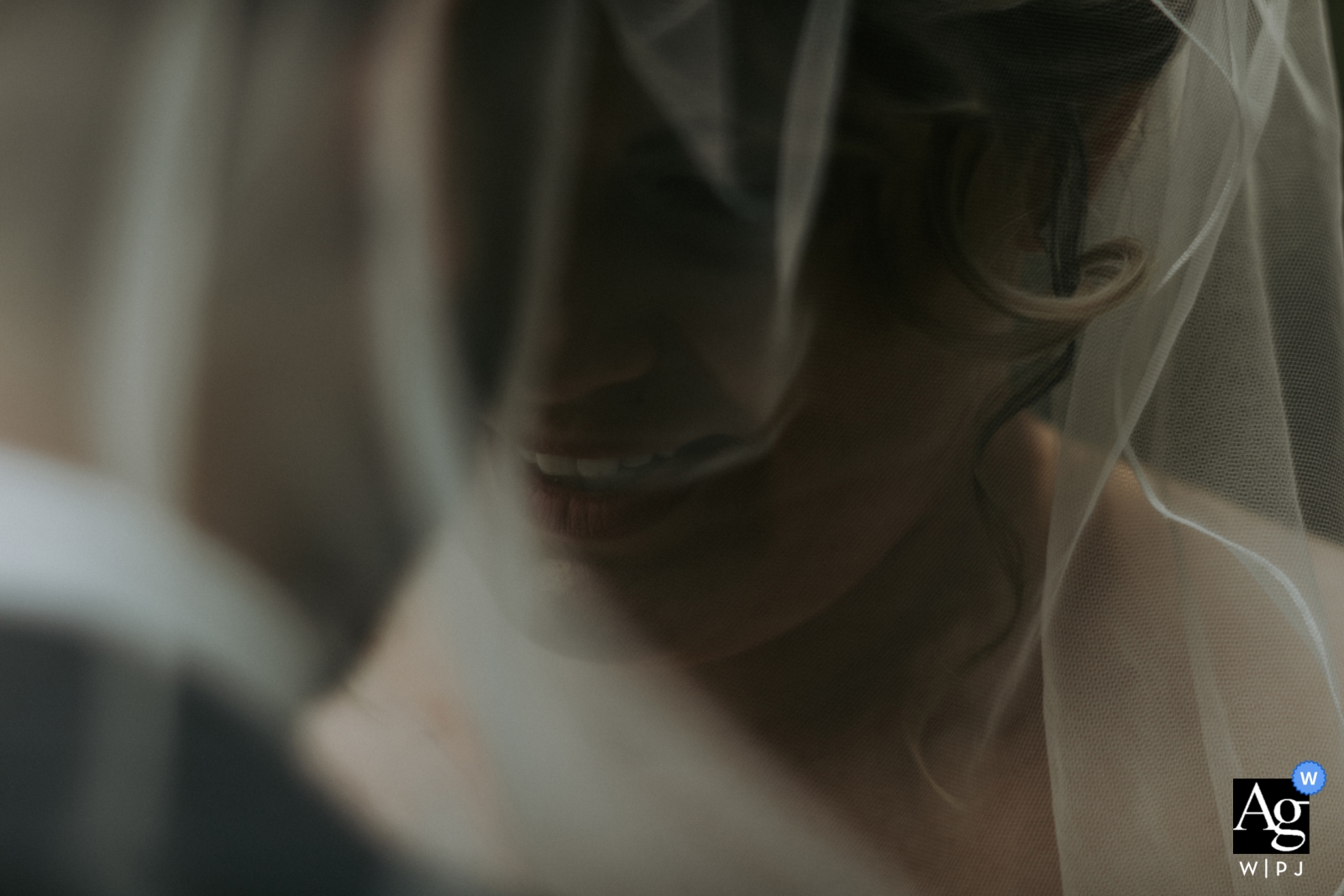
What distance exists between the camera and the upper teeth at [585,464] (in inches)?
21.4

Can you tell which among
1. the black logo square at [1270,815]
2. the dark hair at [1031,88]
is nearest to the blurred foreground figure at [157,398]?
the dark hair at [1031,88]

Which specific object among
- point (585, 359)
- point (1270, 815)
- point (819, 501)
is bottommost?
point (1270, 815)

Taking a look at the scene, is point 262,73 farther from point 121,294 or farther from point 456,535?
point 456,535

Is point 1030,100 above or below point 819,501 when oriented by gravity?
above

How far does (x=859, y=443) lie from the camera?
1.74 ft

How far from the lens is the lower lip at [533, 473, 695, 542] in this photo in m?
0.56

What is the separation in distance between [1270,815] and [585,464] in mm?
368

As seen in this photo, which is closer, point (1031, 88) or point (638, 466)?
point (1031, 88)

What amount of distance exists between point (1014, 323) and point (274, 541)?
15.4 inches

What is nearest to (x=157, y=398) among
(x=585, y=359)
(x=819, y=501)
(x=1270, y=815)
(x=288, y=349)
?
(x=288, y=349)

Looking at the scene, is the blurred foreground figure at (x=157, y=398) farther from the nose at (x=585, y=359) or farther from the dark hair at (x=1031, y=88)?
the dark hair at (x=1031, y=88)

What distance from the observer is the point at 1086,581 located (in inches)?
18.8

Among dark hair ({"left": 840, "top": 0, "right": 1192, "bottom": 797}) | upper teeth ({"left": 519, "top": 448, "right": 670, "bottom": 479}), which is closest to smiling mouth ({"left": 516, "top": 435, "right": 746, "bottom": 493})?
upper teeth ({"left": 519, "top": 448, "right": 670, "bottom": 479})

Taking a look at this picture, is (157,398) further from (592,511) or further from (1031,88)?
(1031,88)
